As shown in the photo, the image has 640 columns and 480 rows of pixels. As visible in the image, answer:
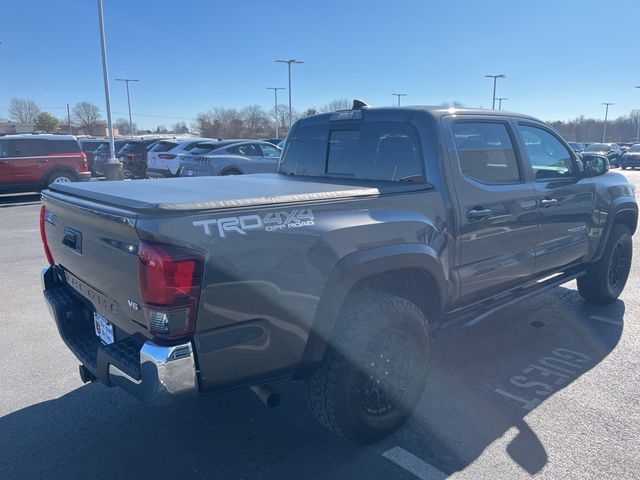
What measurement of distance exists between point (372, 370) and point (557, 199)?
2.41 meters

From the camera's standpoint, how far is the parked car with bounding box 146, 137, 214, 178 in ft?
52.4

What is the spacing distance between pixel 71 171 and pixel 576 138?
8450 cm

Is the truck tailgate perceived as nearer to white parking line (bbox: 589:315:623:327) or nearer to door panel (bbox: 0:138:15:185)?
white parking line (bbox: 589:315:623:327)

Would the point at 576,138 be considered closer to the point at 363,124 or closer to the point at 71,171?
the point at 71,171

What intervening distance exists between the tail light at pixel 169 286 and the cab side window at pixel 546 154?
3091 mm

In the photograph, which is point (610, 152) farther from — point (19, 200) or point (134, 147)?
point (19, 200)

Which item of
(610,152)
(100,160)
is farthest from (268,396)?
(610,152)

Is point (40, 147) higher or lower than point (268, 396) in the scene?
higher

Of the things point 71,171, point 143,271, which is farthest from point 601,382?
point 71,171

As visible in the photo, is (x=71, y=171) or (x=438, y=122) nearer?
(x=438, y=122)

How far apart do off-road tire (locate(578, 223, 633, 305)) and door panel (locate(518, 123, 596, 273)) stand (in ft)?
1.77

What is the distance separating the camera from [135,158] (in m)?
19.9

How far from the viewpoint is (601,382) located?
12.6 ft

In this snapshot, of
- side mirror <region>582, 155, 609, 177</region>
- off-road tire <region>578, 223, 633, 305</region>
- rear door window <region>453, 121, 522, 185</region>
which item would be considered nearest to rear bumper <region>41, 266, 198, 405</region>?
rear door window <region>453, 121, 522, 185</region>
